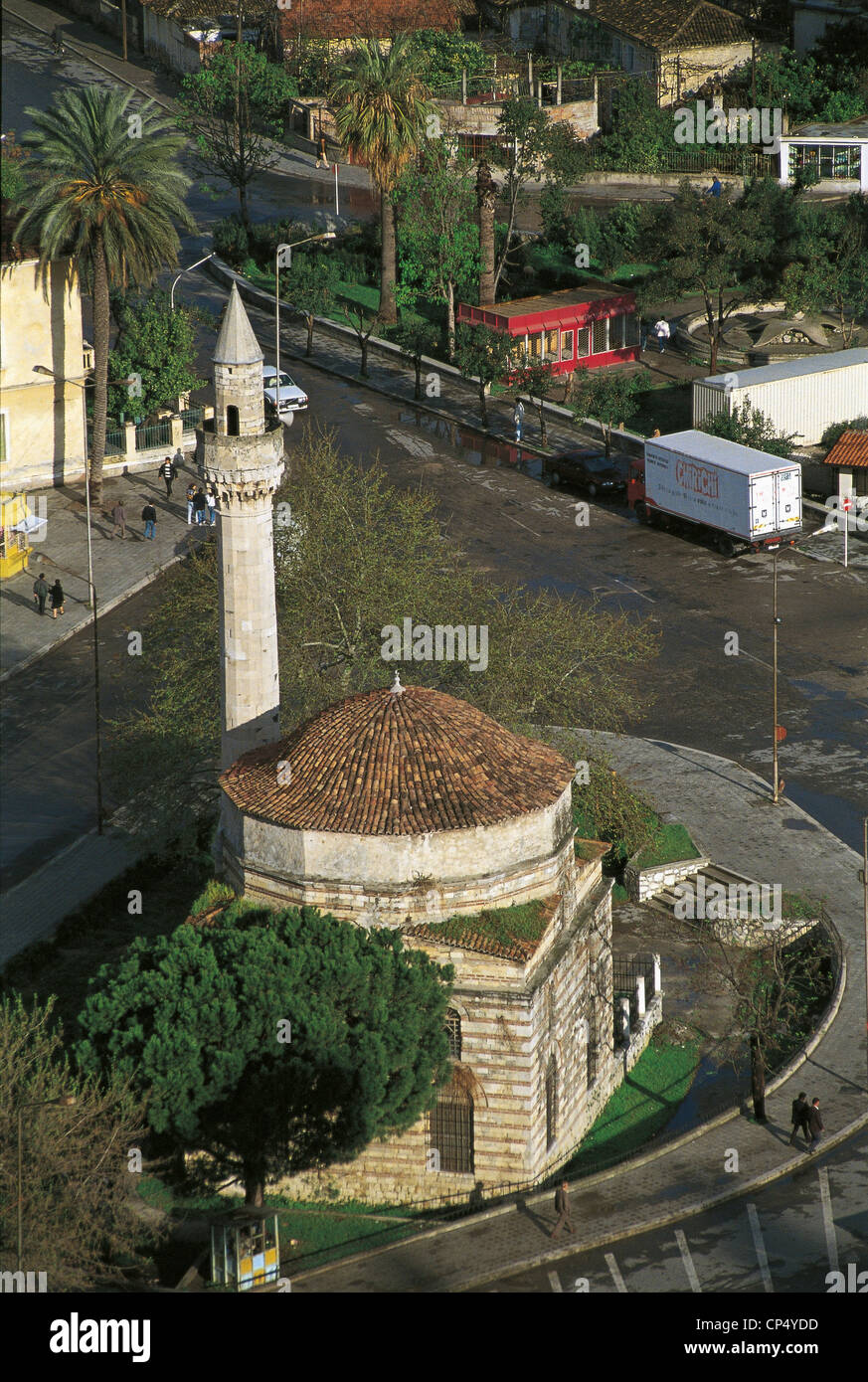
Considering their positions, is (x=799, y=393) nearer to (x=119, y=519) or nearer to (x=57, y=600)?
(x=119, y=519)

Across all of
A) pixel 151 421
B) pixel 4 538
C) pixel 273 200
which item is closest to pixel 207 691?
pixel 4 538

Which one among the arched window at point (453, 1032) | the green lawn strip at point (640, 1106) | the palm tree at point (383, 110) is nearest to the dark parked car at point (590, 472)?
the palm tree at point (383, 110)

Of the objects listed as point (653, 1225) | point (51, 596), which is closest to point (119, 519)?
point (51, 596)

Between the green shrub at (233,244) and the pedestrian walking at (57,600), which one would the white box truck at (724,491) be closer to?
the pedestrian walking at (57,600)

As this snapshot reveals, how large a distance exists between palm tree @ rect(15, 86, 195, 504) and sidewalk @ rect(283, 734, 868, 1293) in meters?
36.7

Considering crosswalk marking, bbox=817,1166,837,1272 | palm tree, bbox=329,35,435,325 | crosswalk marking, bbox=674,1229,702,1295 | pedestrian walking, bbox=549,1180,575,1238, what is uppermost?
palm tree, bbox=329,35,435,325

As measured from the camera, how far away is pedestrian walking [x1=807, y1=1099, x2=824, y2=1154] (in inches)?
1738

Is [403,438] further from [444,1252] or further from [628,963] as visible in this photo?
[444,1252]

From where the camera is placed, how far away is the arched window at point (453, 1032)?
4238 cm

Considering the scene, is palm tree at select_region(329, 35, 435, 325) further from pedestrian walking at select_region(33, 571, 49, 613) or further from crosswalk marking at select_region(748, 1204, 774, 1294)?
crosswalk marking at select_region(748, 1204, 774, 1294)

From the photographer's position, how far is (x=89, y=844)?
59062 mm

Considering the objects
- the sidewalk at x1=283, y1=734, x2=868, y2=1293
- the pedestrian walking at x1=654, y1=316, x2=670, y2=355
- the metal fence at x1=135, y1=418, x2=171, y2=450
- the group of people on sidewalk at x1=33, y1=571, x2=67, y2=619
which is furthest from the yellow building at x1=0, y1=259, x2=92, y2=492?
the sidewalk at x1=283, y1=734, x2=868, y2=1293

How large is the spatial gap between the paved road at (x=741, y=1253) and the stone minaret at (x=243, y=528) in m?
15.0
